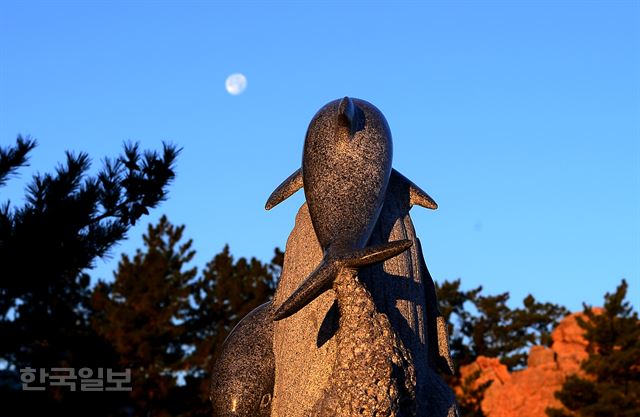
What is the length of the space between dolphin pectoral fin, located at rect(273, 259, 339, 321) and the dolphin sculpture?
A: 31 millimetres

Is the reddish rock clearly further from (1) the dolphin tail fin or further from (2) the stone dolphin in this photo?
(1) the dolphin tail fin

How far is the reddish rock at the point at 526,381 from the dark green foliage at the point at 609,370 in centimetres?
238

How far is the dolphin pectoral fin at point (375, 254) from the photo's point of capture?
497 cm

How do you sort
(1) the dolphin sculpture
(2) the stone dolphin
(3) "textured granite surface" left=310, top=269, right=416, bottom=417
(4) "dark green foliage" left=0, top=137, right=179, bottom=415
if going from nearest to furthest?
(3) "textured granite surface" left=310, top=269, right=416, bottom=417 → (1) the dolphin sculpture → (2) the stone dolphin → (4) "dark green foliage" left=0, top=137, right=179, bottom=415

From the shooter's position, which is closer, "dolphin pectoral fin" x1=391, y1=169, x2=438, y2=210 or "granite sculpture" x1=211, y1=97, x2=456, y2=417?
"granite sculpture" x1=211, y1=97, x2=456, y2=417

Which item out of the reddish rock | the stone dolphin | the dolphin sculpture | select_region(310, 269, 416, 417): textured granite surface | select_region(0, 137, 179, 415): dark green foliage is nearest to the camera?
select_region(310, 269, 416, 417): textured granite surface

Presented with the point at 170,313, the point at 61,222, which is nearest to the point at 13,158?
the point at 61,222

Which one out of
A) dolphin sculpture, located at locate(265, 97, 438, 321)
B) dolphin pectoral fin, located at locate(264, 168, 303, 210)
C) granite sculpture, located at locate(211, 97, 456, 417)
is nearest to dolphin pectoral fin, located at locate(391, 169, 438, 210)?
granite sculpture, located at locate(211, 97, 456, 417)

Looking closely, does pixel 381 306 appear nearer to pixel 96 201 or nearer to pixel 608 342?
pixel 96 201

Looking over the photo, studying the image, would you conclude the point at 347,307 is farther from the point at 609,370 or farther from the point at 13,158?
the point at 609,370

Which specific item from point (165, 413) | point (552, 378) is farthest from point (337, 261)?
point (552, 378)

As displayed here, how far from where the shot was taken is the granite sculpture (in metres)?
5.05

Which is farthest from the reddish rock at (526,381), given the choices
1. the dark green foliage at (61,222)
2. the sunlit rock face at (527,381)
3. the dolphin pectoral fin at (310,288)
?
the dolphin pectoral fin at (310,288)

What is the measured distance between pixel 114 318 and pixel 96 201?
58.1 ft
